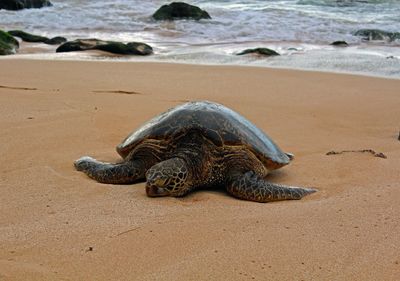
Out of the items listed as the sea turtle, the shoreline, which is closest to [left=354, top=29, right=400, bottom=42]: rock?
the shoreline

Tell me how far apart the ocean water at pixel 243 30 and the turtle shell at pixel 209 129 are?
5481 millimetres

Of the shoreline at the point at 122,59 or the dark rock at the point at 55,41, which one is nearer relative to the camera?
the shoreline at the point at 122,59

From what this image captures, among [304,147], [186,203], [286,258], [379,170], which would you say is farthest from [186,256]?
[304,147]

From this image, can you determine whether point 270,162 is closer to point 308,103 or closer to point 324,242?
point 324,242

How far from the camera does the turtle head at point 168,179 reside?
3.12m

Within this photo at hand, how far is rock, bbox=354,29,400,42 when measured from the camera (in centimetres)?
1363

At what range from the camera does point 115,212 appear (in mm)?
2793

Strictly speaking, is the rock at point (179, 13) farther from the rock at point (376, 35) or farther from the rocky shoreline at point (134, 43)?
the rock at point (376, 35)

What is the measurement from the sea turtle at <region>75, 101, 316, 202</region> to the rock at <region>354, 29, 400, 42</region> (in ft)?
36.0

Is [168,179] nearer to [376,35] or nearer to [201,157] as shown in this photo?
[201,157]

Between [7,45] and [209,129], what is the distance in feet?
27.1

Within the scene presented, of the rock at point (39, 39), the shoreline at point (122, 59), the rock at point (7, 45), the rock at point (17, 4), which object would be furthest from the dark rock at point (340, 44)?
the rock at point (17, 4)

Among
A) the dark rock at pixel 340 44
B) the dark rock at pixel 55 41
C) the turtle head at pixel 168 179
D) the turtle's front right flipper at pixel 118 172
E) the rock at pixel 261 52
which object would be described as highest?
the turtle head at pixel 168 179

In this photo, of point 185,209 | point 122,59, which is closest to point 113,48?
point 122,59
